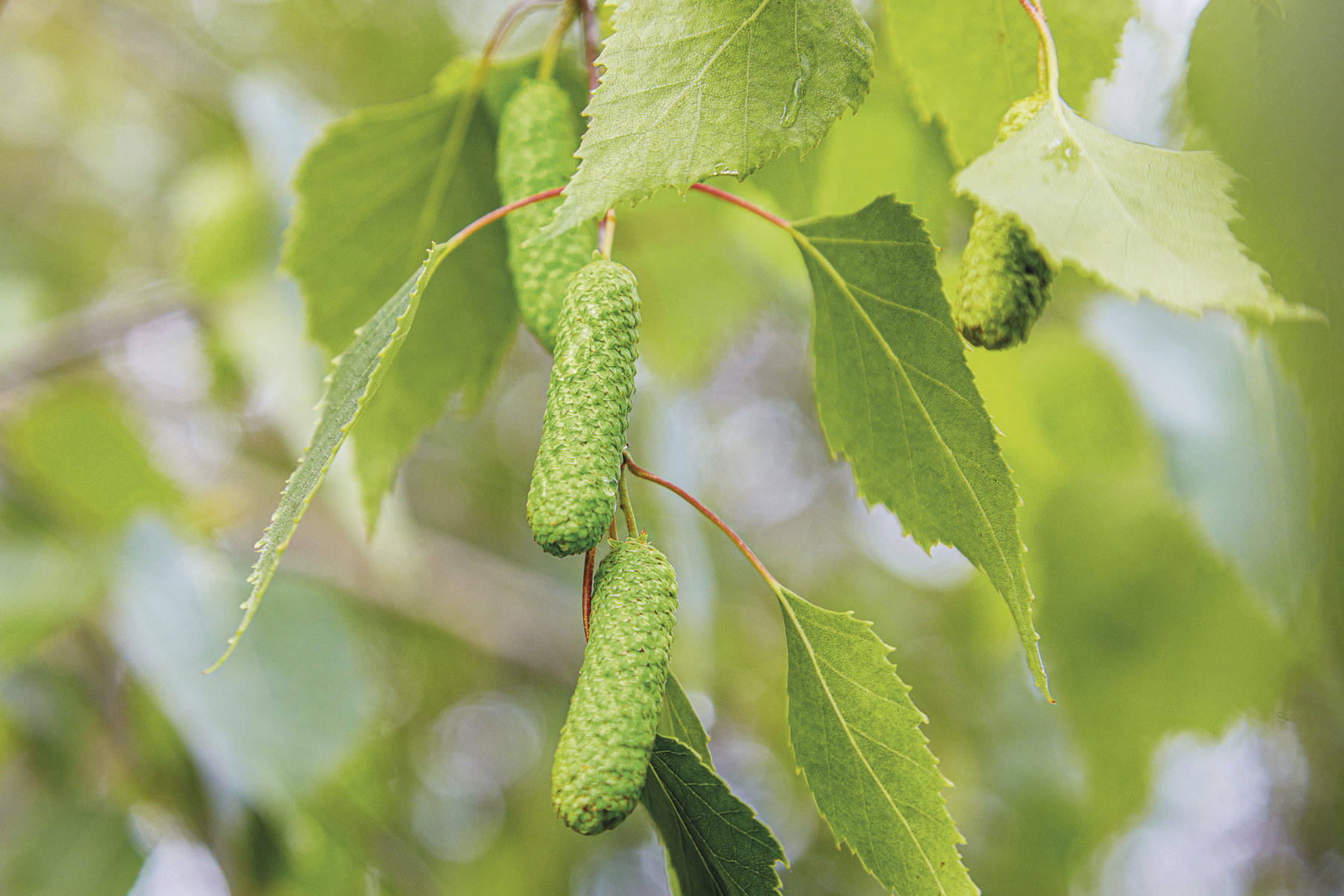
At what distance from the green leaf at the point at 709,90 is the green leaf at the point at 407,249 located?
0.36m

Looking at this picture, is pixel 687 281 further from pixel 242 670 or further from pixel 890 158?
pixel 242 670

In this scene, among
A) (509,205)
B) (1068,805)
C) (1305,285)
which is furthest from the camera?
(1068,805)

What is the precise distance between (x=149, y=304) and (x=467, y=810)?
2.81m

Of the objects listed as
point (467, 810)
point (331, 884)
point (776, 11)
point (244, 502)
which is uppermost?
point (776, 11)

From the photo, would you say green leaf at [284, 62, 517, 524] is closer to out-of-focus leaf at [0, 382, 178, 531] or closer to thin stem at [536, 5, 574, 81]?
thin stem at [536, 5, 574, 81]

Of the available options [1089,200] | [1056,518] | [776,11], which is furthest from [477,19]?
[1089,200]

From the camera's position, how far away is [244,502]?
2.16m

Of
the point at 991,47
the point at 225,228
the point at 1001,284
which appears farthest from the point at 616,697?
the point at 225,228

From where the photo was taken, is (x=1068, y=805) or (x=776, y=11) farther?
(x=1068, y=805)

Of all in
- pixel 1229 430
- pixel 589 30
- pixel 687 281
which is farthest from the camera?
pixel 687 281

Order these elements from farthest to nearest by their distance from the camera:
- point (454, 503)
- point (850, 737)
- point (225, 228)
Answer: point (454, 503) < point (225, 228) < point (850, 737)

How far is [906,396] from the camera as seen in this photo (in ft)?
2.10

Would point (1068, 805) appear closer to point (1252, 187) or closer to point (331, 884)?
point (331, 884)

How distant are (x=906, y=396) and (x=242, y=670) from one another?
41.0 inches
